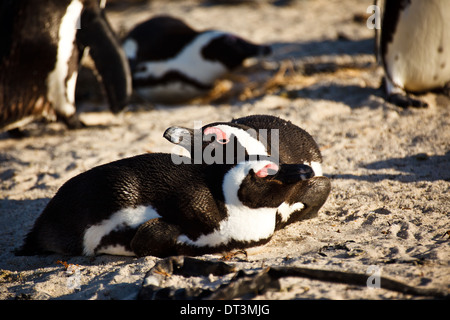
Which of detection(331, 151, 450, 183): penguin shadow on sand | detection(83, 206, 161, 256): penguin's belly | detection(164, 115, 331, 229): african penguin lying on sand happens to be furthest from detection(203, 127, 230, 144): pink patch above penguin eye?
detection(331, 151, 450, 183): penguin shadow on sand

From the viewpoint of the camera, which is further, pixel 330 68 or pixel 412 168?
pixel 330 68

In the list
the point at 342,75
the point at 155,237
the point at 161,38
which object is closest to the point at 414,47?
the point at 342,75

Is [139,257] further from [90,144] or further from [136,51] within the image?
[136,51]

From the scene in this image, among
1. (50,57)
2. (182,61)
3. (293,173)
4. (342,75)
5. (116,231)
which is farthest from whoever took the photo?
(182,61)

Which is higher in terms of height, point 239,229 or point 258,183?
point 258,183

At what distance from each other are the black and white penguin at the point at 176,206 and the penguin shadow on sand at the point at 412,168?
905mm

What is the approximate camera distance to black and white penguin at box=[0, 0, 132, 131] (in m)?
3.46

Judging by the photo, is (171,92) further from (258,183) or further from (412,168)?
(258,183)

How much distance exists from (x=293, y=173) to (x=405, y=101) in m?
2.10

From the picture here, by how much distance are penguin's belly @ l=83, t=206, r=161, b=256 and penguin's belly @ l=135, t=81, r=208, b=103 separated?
2864 mm

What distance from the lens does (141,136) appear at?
3846 millimetres

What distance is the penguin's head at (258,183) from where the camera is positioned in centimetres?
208

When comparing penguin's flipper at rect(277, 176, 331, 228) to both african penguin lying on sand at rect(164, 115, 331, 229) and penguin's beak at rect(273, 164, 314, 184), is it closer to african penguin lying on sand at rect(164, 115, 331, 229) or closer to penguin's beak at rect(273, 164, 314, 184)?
african penguin lying on sand at rect(164, 115, 331, 229)

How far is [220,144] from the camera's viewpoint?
2.18 meters
